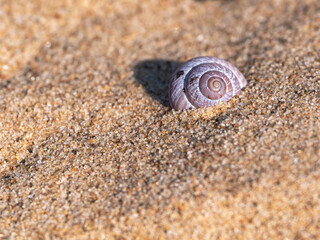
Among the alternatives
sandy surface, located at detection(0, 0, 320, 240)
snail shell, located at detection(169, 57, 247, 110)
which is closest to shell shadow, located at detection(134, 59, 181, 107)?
sandy surface, located at detection(0, 0, 320, 240)

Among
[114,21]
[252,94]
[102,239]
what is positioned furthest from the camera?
[114,21]

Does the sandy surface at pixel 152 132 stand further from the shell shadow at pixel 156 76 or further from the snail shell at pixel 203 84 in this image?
the snail shell at pixel 203 84

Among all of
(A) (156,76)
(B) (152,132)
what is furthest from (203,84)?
(A) (156,76)

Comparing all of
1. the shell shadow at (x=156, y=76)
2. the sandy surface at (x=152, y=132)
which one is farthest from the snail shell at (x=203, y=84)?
the shell shadow at (x=156, y=76)

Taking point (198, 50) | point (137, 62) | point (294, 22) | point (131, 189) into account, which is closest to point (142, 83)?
point (137, 62)

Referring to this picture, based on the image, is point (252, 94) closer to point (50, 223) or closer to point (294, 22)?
point (294, 22)

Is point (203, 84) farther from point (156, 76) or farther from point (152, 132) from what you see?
point (156, 76)
